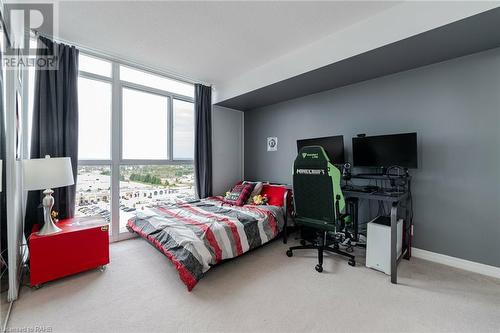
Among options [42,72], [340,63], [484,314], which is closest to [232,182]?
[340,63]

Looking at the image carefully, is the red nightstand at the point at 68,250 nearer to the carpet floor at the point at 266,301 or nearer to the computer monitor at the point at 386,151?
the carpet floor at the point at 266,301

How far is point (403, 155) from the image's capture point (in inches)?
97.0

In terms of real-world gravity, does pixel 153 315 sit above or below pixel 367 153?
below

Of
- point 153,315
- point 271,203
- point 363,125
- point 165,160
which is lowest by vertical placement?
point 153,315

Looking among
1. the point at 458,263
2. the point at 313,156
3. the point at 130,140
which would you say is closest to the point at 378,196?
the point at 313,156

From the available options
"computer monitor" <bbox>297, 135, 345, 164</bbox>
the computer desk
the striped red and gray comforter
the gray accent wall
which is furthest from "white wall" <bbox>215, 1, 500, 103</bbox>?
the striped red and gray comforter

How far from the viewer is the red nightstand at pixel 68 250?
1.92 meters

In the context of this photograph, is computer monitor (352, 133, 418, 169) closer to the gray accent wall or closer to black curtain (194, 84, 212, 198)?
the gray accent wall

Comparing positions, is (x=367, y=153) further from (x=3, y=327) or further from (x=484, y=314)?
(x=3, y=327)

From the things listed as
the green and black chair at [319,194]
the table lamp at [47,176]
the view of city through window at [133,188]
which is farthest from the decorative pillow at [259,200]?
the table lamp at [47,176]

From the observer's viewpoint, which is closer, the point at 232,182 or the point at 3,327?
the point at 3,327

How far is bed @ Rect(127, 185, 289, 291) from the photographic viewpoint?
199 centimetres

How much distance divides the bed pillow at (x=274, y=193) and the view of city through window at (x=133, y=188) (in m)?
1.43

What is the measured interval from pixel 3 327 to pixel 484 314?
351cm
